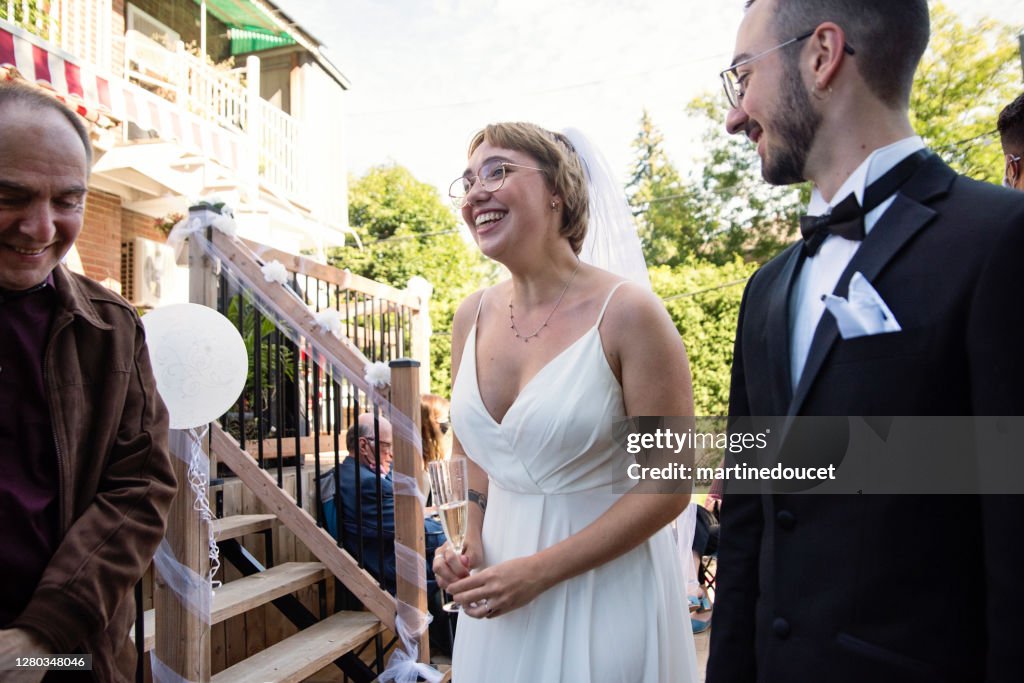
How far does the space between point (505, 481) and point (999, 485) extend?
4.20ft

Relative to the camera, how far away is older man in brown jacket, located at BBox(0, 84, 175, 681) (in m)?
1.43

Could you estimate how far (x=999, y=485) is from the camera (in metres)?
0.86

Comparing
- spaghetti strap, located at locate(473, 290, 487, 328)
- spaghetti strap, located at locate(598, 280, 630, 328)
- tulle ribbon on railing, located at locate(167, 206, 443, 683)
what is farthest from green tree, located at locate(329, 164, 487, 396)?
spaghetti strap, located at locate(598, 280, 630, 328)

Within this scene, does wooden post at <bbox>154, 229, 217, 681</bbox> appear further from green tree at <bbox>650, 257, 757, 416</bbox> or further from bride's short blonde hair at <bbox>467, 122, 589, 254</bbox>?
green tree at <bbox>650, 257, 757, 416</bbox>

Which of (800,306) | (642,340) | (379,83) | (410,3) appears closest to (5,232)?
(642,340)

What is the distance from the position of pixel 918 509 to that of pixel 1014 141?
1.77m

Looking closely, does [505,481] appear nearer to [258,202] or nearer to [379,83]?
[258,202]

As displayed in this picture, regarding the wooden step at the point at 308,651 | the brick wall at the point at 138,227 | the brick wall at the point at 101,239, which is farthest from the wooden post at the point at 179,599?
the brick wall at the point at 138,227

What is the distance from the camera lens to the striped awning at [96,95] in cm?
571

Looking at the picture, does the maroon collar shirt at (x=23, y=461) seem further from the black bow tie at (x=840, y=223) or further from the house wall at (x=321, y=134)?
the house wall at (x=321, y=134)

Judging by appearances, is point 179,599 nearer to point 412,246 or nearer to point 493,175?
point 493,175

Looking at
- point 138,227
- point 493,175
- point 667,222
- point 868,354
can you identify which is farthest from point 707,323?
point 868,354

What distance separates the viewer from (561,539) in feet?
6.00

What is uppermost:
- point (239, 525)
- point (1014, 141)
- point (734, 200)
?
point (734, 200)
